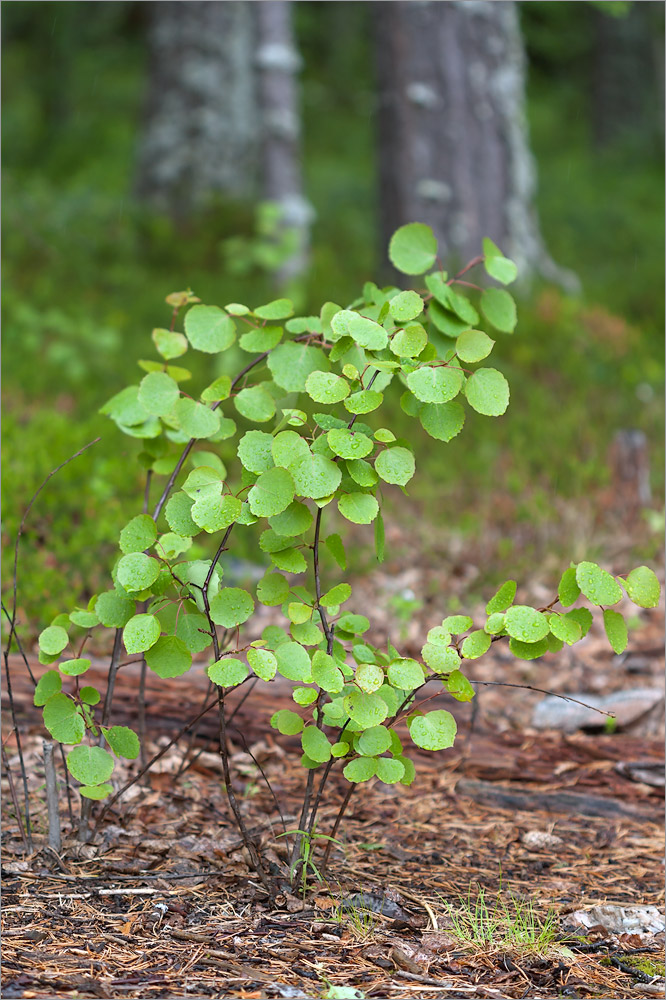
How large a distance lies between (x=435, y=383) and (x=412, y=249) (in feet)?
1.71

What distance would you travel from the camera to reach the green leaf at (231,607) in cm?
187

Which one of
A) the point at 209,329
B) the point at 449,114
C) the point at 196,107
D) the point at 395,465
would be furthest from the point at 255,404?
the point at 196,107

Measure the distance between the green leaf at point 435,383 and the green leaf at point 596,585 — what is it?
428mm

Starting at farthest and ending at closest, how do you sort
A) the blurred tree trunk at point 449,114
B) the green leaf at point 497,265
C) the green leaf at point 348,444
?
the blurred tree trunk at point 449,114
the green leaf at point 497,265
the green leaf at point 348,444

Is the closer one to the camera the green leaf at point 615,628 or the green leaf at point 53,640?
the green leaf at point 615,628

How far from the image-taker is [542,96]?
756 inches

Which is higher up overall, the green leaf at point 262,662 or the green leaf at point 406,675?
the green leaf at point 262,662

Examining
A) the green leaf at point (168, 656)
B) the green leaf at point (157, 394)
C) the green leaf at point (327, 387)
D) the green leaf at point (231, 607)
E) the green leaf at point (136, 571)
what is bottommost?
the green leaf at point (168, 656)

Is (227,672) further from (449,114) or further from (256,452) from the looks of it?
(449,114)

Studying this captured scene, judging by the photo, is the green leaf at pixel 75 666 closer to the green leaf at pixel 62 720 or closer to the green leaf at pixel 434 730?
the green leaf at pixel 62 720

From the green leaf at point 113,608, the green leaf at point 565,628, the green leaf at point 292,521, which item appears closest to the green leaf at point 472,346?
the green leaf at point 292,521

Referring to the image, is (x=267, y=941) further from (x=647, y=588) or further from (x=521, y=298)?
(x=521, y=298)

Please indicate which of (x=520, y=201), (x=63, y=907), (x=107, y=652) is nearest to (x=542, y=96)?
(x=520, y=201)

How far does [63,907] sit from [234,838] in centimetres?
49
